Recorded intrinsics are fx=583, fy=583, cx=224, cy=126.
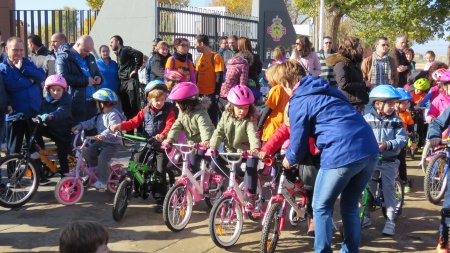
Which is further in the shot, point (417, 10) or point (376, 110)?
point (417, 10)

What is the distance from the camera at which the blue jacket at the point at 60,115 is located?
7314 millimetres

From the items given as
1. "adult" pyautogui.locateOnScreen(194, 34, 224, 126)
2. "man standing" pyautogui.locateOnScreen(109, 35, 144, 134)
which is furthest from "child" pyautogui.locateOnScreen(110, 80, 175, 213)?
"man standing" pyautogui.locateOnScreen(109, 35, 144, 134)

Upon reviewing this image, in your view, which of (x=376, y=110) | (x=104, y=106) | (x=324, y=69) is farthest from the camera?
(x=324, y=69)

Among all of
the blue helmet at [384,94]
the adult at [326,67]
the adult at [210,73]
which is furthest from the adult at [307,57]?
the blue helmet at [384,94]

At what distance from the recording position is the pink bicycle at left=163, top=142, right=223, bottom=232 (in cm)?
602

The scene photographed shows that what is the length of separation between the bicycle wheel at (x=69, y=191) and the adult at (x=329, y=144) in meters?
3.36

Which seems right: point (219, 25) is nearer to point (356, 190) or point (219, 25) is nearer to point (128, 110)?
point (128, 110)

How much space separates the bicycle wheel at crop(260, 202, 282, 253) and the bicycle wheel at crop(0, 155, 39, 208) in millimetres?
3163

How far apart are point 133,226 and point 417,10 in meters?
24.7

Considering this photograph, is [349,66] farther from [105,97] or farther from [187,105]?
[105,97]

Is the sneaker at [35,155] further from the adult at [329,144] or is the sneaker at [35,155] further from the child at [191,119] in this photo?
the adult at [329,144]

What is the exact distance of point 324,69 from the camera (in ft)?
33.0

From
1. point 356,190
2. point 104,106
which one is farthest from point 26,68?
point 356,190

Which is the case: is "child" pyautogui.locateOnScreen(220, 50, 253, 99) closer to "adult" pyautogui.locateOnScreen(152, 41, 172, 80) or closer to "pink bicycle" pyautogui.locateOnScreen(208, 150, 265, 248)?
"adult" pyautogui.locateOnScreen(152, 41, 172, 80)
